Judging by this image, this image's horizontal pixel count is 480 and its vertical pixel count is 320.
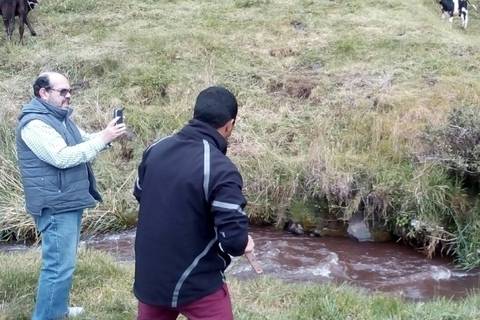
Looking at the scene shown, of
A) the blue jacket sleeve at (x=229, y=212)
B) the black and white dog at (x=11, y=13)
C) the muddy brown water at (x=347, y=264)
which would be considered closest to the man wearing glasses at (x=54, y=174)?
the blue jacket sleeve at (x=229, y=212)

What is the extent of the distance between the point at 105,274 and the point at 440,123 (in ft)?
15.0

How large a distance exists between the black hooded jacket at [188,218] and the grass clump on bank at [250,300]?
1540 millimetres

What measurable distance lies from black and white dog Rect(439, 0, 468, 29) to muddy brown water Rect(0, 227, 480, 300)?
312 inches

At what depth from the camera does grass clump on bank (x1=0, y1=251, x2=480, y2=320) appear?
458 cm

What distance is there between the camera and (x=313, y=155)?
8.43 metres

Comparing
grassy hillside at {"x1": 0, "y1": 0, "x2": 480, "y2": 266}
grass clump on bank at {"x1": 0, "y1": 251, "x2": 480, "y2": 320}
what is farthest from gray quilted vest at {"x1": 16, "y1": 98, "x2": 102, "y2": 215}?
grassy hillside at {"x1": 0, "y1": 0, "x2": 480, "y2": 266}

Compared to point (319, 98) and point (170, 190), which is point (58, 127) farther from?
point (319, 98)

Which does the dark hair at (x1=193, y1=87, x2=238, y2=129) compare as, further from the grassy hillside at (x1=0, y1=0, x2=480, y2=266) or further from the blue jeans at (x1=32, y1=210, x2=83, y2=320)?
the grassy hillside at (x1=0, y1=0, x2=480, y2=266)

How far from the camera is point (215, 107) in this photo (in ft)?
10.0

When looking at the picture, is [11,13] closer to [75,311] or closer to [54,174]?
[75,311]

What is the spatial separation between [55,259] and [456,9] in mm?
12066

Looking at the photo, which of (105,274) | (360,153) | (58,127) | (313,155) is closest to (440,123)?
(360,153)

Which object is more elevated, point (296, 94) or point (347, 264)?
point (296, 94)

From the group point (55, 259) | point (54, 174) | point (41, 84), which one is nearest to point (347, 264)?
point (55, 259)
